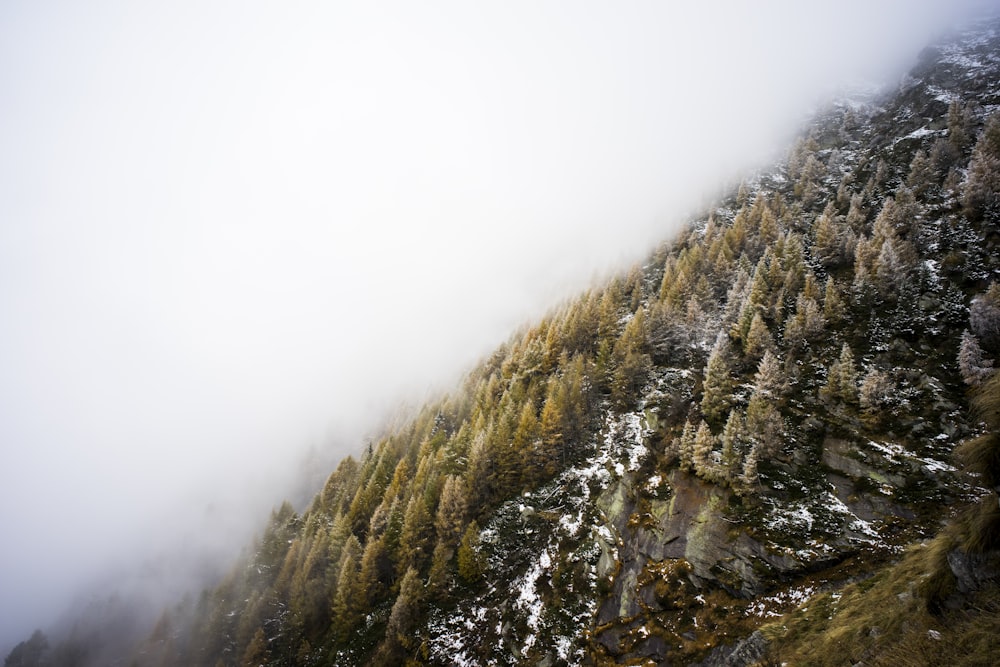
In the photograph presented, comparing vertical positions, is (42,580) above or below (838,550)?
above

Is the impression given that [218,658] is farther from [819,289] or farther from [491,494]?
[819,289]

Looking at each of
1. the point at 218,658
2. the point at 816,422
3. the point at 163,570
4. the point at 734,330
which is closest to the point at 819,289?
the point at 734,330

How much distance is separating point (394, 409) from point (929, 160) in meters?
137

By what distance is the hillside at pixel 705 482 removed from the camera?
28.6 metres

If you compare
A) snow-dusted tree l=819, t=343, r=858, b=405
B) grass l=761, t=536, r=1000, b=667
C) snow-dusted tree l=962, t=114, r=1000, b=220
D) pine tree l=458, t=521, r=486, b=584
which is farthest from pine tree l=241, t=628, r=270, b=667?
snow-dusted tree l=962, t=114, r=1000, b=220

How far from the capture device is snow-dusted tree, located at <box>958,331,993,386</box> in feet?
108

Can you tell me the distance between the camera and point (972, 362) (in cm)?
3369

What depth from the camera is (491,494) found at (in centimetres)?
5281

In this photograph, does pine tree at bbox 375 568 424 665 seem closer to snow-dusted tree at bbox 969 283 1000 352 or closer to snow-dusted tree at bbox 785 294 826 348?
snow-dusted tree at bbox 785 294 826 348

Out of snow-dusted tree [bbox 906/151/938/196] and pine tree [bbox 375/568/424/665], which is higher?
snow-dusted tree [bbox 906/151/938/196]

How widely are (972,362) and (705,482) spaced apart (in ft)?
84.1

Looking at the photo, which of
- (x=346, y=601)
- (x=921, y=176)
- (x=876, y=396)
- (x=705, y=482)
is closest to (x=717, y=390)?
(x=705, y=482)

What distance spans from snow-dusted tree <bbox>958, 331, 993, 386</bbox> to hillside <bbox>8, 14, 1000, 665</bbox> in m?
0.15

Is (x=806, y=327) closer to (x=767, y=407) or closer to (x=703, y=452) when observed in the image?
(x=767, y=407)
